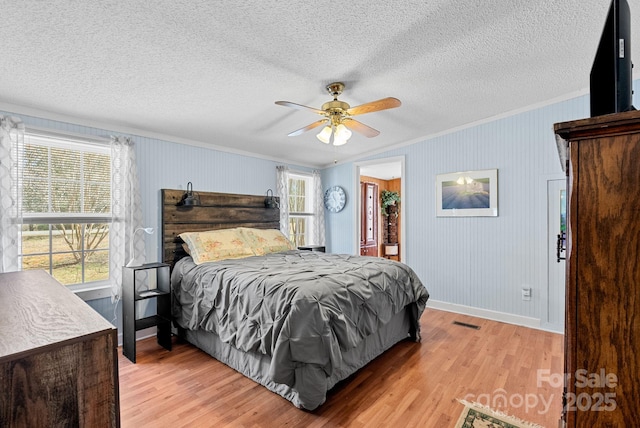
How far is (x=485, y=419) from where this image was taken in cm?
193

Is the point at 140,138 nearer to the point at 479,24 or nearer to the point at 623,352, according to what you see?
the point at 479,24

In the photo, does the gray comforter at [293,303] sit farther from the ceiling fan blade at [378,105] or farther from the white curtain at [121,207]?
the ceiling fan blade at [378,105]

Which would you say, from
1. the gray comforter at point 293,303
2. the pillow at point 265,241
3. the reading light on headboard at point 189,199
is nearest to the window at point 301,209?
the pillow at point 265,241

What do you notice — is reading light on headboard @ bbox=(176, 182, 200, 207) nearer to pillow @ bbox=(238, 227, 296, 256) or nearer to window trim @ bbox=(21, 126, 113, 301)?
pillow @ bbox=(238, 227, 296, 256)

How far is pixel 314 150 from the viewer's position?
4695mm

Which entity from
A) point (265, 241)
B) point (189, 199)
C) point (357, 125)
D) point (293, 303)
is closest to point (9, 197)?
point (189, 199)

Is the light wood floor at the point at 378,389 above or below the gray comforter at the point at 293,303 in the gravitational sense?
below

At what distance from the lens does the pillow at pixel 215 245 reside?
3338 mm

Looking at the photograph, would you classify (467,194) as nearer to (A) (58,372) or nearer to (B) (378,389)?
(B) (378,389)

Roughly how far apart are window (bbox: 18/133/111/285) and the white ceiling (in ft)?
1.12

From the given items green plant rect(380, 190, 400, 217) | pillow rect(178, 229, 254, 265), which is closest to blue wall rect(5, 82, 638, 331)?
pillow rect(178, 229, 254, 265)

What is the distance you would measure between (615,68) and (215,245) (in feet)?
11.2

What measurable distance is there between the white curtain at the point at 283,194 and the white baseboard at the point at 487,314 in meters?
2.48

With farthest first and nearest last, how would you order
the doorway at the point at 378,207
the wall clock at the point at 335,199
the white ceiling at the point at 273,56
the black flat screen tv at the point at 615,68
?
the doorway at the point at 378,207 < the wall clock at the point at 335,199 < the white ceiling at the point at 273,56 < the black flat screen tv at the point at 615,68
